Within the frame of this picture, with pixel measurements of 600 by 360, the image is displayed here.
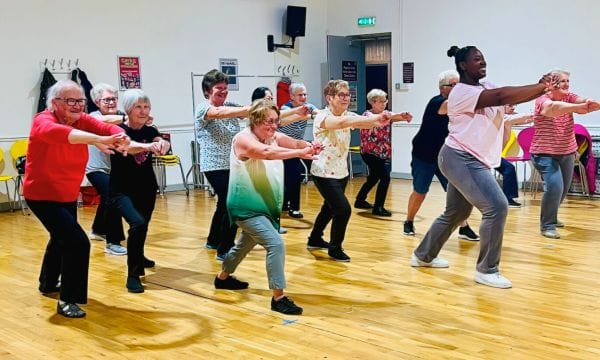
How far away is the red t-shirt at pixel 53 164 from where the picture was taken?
3852mm

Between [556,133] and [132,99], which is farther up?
[132,99]

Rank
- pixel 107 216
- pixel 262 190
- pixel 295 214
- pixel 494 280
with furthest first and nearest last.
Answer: pixel 295 214 → pixel 107 216 → pixel 494 280 → pixel 262 190

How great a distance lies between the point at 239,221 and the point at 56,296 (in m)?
1.42

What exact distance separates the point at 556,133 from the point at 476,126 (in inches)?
78.4

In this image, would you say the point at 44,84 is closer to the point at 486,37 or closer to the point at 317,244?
the point at 317,244

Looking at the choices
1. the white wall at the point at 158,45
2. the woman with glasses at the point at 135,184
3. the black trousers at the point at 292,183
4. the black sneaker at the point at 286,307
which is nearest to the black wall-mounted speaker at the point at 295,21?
the white wall at the point at 158,45

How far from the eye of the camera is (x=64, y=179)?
396 cm

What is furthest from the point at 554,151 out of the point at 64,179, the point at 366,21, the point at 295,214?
the point at 366,21

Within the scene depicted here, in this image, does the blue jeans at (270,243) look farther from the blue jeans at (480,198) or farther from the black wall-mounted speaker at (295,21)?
the black wall-mounted speaker at (295,21)

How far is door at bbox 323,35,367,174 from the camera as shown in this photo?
11.3 m

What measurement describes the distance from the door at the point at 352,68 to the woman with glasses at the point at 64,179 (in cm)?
739

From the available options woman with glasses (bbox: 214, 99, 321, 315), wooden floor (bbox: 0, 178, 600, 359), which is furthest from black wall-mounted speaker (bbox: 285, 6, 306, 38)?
woman with glasses (bbox: 214, 99, 321, 315)

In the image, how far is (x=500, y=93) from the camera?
161 inches

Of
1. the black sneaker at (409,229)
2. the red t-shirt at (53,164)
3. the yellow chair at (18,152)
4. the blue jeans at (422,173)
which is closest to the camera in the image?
the red t-shirt at (53,164)
